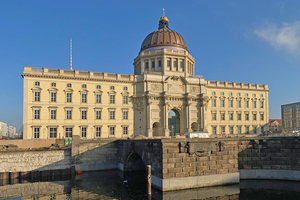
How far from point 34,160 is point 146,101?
3156 centimetres

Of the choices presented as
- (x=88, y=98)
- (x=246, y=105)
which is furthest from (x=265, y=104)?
(x=88, y=98)

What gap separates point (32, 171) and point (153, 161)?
21.7 meters

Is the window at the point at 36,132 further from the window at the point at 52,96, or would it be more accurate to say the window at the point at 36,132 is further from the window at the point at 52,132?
the window at the point at 52,96

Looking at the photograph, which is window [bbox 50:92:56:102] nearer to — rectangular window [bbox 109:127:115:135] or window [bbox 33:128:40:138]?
window [bbox 33:128:40:138]

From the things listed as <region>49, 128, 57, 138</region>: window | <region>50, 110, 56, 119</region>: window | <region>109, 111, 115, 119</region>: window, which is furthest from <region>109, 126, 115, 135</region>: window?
<region>50, 110, 56, 119</region>: window

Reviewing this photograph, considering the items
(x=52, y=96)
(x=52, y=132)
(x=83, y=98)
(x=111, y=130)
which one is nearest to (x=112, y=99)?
(x=83, y=98)

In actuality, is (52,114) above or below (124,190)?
above

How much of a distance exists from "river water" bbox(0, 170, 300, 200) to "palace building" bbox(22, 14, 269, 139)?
22146mm

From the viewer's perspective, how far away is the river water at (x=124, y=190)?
2752 centimetres

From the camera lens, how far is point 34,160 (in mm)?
39312

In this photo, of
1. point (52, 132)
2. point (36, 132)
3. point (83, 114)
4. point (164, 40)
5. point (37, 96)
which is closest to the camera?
point (36, 132)

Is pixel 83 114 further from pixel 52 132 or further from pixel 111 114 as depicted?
pixel 52 132

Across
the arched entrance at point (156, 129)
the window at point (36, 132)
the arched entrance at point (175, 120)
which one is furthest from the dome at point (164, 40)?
the window at point (36, 132)

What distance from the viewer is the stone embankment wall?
38062 millimetres
